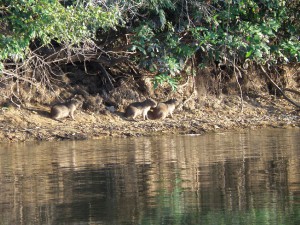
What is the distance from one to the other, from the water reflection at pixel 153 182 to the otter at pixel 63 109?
223 cm

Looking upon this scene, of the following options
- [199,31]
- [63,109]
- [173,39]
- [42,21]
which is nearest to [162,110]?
[173,39]

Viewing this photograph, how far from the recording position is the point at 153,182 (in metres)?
10.9

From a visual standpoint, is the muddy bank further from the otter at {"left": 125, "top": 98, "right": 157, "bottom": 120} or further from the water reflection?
the water reflection

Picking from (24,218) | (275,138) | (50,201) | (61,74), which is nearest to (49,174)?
(50,201)

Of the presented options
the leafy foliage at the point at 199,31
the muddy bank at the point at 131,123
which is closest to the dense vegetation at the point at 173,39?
the leafy foliage at the point at 199,31

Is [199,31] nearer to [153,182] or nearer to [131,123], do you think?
[131,123]

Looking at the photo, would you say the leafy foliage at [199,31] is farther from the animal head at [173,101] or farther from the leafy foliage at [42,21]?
the leafy foliage at [42,21]

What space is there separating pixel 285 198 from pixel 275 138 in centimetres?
706

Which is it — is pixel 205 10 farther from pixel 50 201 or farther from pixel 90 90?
pixel 50 201

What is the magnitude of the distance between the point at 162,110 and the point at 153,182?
8738 millimetres

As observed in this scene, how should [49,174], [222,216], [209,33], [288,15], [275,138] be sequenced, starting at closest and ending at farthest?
1. [222,216]
2. [49,174]
3. [275,138]
4. [209,33]
5. [288,15]

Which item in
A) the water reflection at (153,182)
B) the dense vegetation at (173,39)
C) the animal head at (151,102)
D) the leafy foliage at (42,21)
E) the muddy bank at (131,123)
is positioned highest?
the dense vegetation at (173,39)

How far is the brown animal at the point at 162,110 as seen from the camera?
19594mm

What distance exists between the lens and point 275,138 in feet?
54.1
